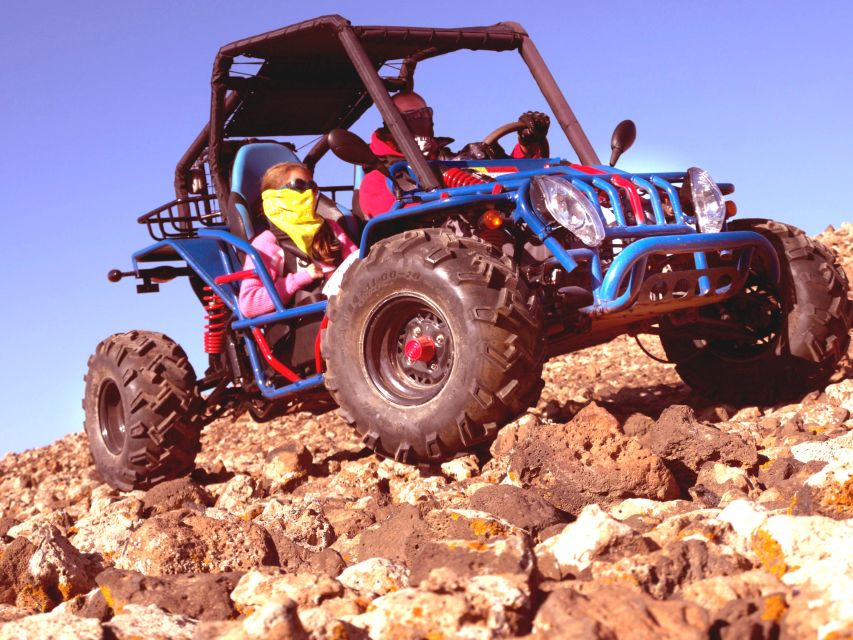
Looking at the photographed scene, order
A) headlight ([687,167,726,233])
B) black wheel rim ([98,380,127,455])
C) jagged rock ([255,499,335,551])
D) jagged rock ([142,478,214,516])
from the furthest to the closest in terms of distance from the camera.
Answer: black wheel rim ([98,380,127,455]) < headlight ([687,167,726,233]) < jagged rock ([142,478,214,516]) < jagged rock ([255,499,335,551])

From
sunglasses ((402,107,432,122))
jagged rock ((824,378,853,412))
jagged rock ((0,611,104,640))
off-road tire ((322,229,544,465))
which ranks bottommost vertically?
jagged rock ((824,378,853,412))

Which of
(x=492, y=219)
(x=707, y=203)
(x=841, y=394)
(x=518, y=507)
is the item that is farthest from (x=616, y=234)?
(x=518, y=507)

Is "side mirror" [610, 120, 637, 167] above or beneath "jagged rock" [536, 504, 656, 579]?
above

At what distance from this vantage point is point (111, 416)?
286 inches

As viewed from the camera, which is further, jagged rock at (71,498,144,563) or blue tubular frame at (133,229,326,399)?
blue tubular frame at (133,229,326,399)

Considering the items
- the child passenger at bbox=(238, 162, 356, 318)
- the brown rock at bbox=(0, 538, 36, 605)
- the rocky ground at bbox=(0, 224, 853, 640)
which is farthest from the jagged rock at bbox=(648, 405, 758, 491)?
the brown rock at bbox=(0, 538, 36, 605)

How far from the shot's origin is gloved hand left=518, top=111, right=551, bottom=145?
21.9ft

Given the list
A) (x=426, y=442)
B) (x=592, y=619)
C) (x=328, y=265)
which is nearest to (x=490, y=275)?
(x=426, y=442)

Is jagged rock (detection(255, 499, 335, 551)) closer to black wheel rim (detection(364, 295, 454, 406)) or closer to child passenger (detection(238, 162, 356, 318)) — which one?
black wheel rim (detection(364, 295, 454, 406))

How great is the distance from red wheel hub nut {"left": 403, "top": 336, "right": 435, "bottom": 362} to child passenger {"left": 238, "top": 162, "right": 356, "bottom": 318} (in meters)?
1.13

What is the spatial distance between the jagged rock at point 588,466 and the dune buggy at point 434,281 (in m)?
0.30

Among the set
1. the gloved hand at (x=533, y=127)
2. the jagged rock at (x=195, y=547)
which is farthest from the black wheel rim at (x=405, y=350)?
the gloved hand at (x=533, y=127)

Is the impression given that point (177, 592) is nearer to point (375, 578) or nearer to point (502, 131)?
point (375, 578)

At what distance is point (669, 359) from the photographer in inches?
267
